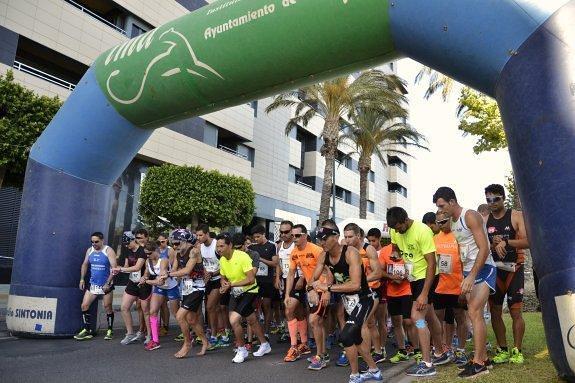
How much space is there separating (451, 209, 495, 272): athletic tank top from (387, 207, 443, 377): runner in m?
0.38

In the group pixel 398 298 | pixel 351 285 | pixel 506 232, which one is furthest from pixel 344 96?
pixel 351 285

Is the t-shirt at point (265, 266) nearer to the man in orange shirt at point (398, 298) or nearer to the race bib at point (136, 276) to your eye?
the race bib at point (136, 276)

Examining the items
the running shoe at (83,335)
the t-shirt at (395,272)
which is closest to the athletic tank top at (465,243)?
the t-shirt at (395,272)

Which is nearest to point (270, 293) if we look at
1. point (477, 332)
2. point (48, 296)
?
point (48, 296)

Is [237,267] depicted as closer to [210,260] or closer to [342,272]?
[210,260]

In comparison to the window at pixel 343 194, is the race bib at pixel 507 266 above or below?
below

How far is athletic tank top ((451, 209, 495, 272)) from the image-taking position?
5777 millimetres

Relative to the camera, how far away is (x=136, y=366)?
22.1 ft

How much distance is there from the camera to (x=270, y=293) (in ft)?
29.9

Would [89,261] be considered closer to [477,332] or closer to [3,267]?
[477,332]

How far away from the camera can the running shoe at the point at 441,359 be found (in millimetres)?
6516

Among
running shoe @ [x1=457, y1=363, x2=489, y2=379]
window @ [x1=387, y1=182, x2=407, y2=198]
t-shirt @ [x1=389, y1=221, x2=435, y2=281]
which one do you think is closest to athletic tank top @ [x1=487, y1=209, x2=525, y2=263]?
t-shirt @ [x1=389, y1=221, x2=435, y2=281]

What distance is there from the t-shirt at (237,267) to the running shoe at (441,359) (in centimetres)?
269

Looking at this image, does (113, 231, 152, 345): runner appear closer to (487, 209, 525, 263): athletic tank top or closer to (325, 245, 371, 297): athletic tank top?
(325, 245, 371, 297): athletic tank top
